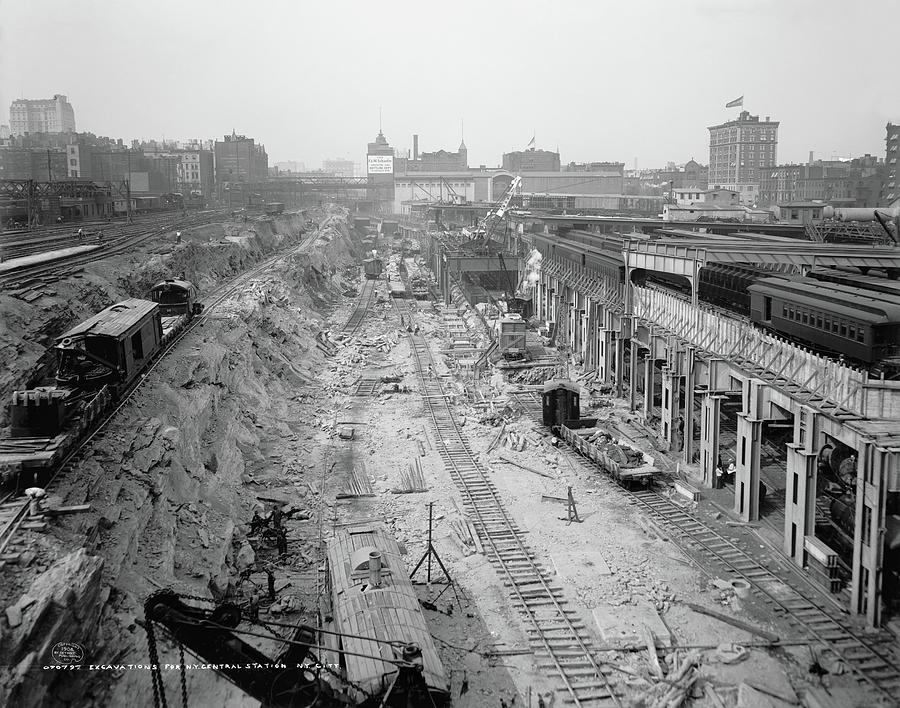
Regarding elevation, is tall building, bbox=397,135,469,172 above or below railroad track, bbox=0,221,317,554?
above

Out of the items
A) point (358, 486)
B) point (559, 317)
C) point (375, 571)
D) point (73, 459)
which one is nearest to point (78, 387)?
point (73, 459)

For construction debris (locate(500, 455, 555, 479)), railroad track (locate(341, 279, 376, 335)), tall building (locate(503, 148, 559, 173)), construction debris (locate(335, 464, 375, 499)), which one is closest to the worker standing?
construction debris (locate(500, 455, 555, 479))

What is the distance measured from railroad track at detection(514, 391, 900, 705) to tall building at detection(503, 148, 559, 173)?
6207 inches

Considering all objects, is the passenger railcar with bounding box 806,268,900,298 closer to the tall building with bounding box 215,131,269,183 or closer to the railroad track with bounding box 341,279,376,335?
the railroad track with bounding box 341,279,376,335

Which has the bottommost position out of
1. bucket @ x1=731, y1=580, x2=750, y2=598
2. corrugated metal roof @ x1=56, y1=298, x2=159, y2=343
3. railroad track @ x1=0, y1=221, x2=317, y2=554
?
bucket @ x1=731, y1=580, x2=750, y2=598

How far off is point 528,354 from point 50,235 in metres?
29.6

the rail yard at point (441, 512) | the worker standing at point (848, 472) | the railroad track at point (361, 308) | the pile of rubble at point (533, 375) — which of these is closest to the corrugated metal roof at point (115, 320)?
the rail yard at point (441, 512)

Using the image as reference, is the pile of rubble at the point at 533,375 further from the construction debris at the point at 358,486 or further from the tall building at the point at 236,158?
the tall building at the point at 236,158

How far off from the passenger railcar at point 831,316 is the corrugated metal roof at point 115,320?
19263mm

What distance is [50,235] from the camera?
46.3m

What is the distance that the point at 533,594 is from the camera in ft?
59.5

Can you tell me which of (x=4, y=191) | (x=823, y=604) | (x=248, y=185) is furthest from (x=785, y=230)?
(x=248, y=185)

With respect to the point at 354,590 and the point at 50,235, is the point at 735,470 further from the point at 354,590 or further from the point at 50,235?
the point at 50,235

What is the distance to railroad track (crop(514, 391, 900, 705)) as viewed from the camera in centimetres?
1482
